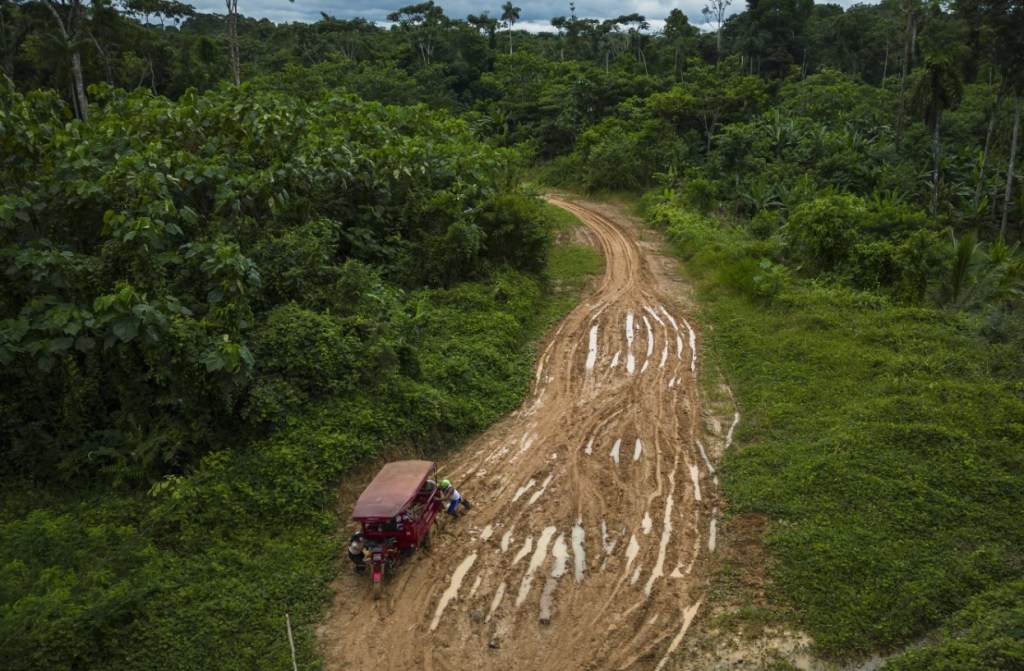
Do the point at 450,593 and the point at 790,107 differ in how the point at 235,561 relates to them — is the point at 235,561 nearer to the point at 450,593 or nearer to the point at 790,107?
the point at 450,593

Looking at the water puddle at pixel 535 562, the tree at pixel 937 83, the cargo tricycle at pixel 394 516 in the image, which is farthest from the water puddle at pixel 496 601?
the tree at pixel 937 83

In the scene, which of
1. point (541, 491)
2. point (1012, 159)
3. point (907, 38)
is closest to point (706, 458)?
point (541, 491)

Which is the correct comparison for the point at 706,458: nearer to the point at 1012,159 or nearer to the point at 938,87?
the point at 938,87

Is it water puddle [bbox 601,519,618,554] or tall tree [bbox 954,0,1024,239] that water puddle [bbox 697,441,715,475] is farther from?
tall tree [bbox 954,0,1024,239]

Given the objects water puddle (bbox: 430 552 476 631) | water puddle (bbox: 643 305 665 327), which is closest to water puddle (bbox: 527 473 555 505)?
water puddle (bbox: 430 552 476 631)

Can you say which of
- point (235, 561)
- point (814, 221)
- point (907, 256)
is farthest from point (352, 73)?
point (235, 561)
